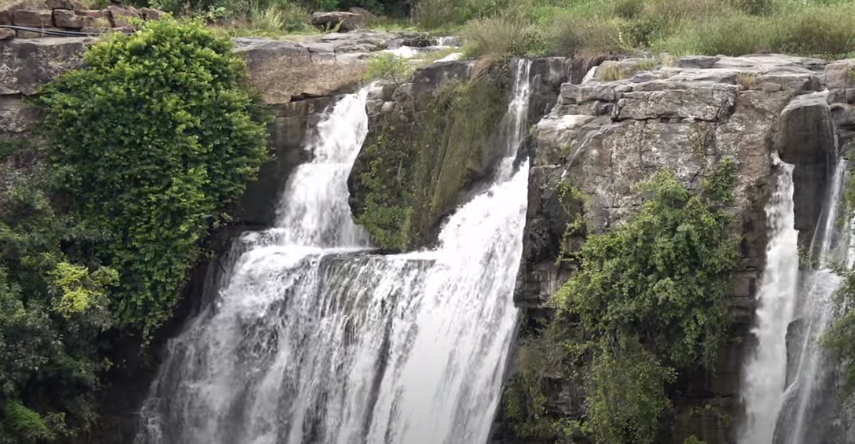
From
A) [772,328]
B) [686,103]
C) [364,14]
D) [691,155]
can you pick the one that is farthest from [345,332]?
[364,14]

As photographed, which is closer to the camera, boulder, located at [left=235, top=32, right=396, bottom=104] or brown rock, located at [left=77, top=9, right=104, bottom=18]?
brown rock, located at [left=77, top=9, right=104, bottom=18]

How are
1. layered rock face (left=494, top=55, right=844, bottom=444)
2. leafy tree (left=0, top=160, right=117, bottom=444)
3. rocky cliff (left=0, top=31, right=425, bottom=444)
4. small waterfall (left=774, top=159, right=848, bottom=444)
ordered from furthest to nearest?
rocky cliff (left=0, top=31, right=425, bottom=444)
leafy tree (left=0, top=160, right=117, bottom=444)
layered rock face (left=494, top=55, right=844, bottom=444)
small waterfall (left=774, top=159, right=848, bottom=444)

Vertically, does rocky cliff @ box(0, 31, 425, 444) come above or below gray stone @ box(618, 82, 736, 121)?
below

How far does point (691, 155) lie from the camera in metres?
12.5

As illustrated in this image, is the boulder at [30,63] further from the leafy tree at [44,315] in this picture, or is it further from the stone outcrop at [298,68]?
the stone outcrop at [298,68]

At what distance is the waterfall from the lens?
13.8 meters

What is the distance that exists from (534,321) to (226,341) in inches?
197

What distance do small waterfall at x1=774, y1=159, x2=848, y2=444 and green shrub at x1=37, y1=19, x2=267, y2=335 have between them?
8798mm

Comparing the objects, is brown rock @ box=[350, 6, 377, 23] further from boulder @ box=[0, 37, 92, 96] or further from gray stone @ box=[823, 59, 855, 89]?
gray stone @ box=[823, 59, 855, 89]

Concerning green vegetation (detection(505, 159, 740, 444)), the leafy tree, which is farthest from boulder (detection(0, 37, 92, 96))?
green vegetation (detection(505, 159, 740, 444))

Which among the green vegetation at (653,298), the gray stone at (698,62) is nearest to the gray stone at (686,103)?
the green vegetation at (653,298)

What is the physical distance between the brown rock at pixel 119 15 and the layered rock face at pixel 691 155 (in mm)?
7875

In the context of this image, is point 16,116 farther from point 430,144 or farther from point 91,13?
point 430,144

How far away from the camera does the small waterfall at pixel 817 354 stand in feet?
36.2
